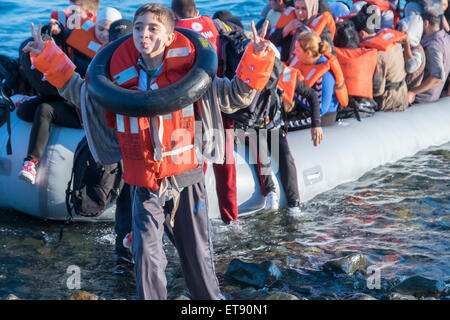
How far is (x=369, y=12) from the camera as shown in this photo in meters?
6.23

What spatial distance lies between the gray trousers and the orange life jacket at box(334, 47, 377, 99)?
10.3ft

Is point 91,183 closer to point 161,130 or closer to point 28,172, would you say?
point 28,172

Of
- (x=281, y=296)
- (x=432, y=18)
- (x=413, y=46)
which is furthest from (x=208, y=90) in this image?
(x=432, y=18)

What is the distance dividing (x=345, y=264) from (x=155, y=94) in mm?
1885

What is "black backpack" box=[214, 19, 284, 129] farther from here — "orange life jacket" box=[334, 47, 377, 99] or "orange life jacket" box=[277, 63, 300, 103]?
"orange life jacket" box=[334, 47, 377, 99]

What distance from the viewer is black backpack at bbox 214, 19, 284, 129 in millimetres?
4191

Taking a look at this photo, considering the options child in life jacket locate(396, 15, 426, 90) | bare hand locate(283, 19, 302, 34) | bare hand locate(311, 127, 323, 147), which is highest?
bare hand locate(283, 19, 302, 34)

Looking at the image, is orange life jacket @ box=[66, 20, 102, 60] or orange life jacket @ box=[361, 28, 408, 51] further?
orange life jacket @ box=[361, 28, 408, 51]

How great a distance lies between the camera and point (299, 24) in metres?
5.86

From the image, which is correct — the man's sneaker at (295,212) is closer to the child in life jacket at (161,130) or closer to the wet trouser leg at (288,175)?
the wet trouser leg at (288,175)

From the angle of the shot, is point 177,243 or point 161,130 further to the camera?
point 177,243

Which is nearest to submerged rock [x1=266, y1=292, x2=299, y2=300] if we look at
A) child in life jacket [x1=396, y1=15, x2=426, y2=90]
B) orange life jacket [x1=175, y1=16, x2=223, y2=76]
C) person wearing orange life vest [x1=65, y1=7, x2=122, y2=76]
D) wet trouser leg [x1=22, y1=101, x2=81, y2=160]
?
orange life jacket [x1=175, y1=16, x2=223, y2=76]

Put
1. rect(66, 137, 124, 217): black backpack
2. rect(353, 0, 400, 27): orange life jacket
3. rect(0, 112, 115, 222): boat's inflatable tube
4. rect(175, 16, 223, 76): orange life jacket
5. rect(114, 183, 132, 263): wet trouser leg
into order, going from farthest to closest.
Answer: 1. rect(353, 0, 400, 27): orange life jacket
2. rect(0, 112, 115, 222): boat's inflatable tube
3. rect(175, 16, 223, 76): orange life jacket
4. rect(66, 137, 124, 217): black backpack
5. rect(114, 183, 132, 263): wet trouser leg
